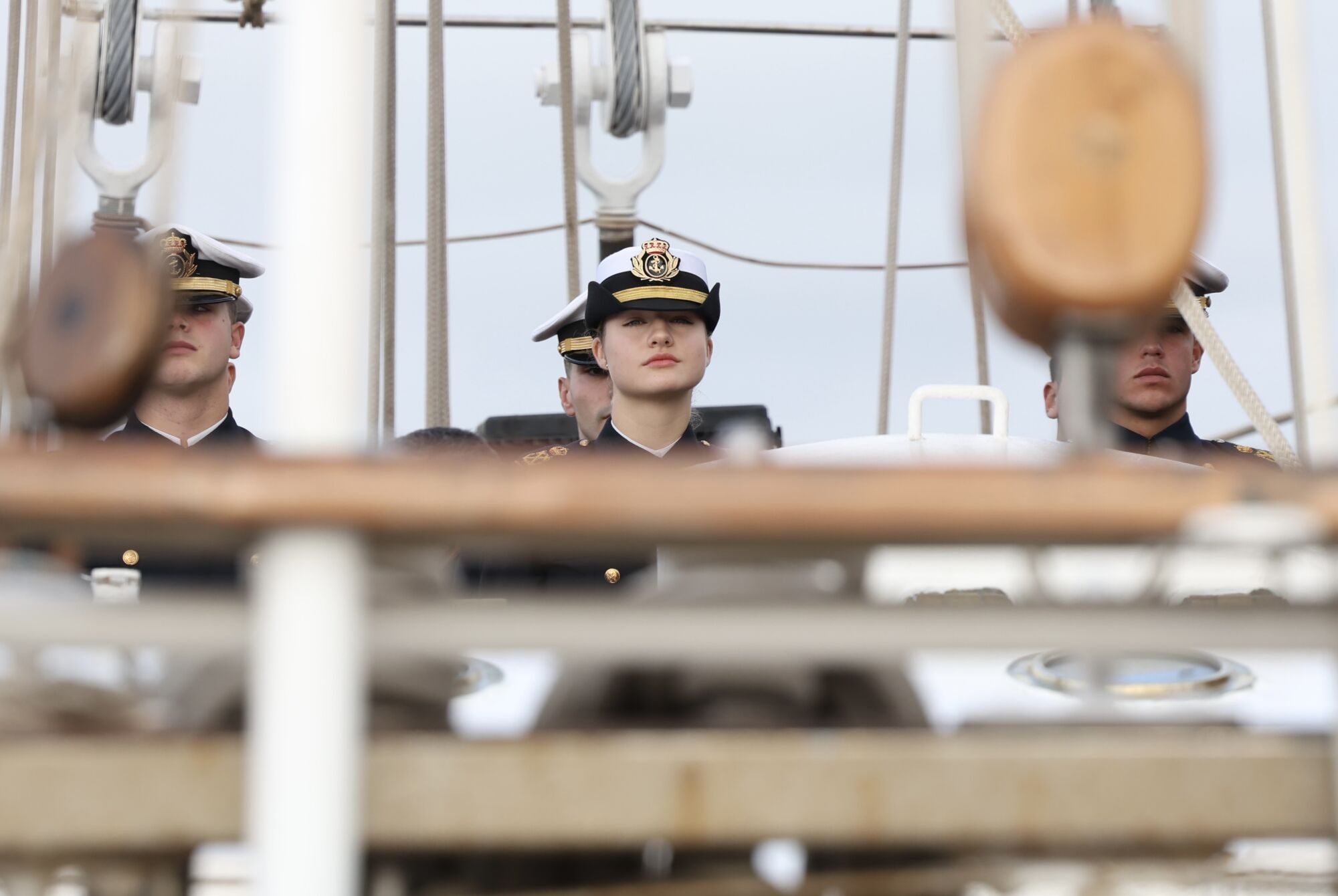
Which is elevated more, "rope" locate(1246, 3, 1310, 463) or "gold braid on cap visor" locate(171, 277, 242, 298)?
"gold braid on cap visor" locate(171, 277, 242, 298)

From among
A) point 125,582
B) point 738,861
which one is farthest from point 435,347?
point 738,861

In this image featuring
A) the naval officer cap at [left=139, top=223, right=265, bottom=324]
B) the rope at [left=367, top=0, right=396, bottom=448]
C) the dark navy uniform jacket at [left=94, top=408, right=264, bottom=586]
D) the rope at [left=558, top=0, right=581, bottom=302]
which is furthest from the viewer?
the rope at [left=558, top=0, right=581, bottom=302]

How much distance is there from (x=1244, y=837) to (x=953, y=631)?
0.67 ft

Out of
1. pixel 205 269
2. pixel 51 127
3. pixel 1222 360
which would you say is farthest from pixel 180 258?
pixel 1222 360

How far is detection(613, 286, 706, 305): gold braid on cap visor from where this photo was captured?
3.03 metres

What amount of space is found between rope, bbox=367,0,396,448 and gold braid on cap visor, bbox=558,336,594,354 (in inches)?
26.3

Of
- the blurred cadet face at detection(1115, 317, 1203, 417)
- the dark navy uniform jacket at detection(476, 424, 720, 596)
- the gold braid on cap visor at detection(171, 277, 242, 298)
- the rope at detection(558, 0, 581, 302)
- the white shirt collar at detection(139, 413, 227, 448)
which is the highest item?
the rope at detection(558, 0, 581, 302)

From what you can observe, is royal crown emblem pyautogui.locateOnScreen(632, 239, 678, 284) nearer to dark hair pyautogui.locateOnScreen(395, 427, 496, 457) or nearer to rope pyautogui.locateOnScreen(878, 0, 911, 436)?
dark hair pyautogui.locateOnScreen(395, 427, 496, 457)

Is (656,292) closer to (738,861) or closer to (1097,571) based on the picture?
(1097,571)

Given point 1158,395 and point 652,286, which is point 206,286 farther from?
point 1158,395

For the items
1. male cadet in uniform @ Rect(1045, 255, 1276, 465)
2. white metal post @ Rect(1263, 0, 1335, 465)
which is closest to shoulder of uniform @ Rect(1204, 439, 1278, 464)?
male cadet in uniform @ Rect(1045, 255, 1276, 465)

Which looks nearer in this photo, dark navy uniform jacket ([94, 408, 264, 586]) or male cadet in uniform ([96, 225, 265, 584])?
dark navy uniform jacket ([94, 408, 264, 586])

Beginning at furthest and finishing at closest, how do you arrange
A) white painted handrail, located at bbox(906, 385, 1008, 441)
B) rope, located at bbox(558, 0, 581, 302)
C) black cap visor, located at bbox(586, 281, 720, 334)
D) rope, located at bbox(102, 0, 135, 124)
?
rope, located at bbox(102, 0, 135, 124), rope, located at bbox(558, 0, 581, 302), black cap visor, located at bbox(586, 281, 720, 334), white painted handrail, located at bbox(906, 385, 1008, 441)

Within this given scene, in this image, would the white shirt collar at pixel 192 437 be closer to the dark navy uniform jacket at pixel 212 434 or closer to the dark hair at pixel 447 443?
the dark navy uniform jacket at pixel 212 434
